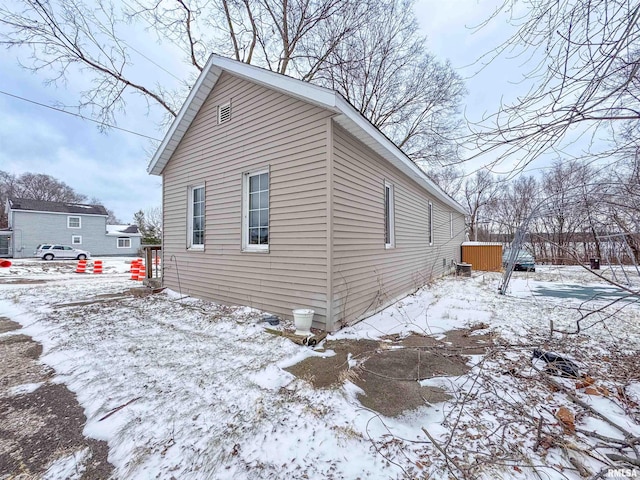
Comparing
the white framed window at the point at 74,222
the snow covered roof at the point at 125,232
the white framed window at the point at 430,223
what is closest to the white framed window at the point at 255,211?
the white framed window at the point at 430,223

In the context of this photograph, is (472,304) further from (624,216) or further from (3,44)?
(3,44)

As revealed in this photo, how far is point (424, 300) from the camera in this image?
6.73 m

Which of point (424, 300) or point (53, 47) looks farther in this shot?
point (53, 47)

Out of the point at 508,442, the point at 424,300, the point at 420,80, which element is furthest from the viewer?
the point at 420,80

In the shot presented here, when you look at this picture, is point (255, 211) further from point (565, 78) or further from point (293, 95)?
point (565, 78)

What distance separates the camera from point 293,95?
4.48 m

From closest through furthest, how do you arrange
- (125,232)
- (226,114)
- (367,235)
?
(367,235) → (226,114) → (125,232)

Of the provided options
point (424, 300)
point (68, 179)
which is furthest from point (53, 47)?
point (68, 179)

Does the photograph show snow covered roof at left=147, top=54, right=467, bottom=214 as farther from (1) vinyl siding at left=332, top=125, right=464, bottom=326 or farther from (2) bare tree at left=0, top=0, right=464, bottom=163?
(2) bare tree at left=0, top=0, right=464, bottom=163

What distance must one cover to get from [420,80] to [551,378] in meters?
13.3

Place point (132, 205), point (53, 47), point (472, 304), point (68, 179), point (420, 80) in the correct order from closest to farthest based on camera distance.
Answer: point (472, 304)
point (53, 47)
point (420, 80)
point (68, 179)
point (132, 205)

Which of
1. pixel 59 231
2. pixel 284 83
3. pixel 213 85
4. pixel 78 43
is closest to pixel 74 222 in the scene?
pixel 59 231

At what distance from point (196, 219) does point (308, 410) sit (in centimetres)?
577

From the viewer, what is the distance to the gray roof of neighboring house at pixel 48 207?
23159 mm
